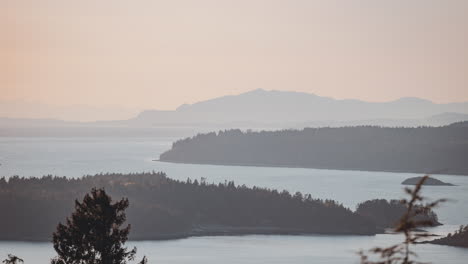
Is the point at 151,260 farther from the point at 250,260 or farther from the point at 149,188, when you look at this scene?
the point at 149,188

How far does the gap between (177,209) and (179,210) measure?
0.32 meters

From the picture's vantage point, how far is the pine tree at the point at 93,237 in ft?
79.7

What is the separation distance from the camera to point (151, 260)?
6569 cm

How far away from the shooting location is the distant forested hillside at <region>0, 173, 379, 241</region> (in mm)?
89875

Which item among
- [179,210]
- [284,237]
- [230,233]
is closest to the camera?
[284,237]

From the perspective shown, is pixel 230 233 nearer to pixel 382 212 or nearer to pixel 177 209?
pixel 177 209

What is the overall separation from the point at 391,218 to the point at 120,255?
3111 inches

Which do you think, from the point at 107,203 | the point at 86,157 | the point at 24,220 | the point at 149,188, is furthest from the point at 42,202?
the point at 86,157

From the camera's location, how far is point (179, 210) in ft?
326

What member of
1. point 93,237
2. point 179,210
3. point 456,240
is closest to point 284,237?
point 179,210

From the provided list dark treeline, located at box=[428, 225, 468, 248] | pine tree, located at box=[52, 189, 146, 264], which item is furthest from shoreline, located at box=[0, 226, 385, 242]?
pine tree, located at box=[52, 189, 146, 264]

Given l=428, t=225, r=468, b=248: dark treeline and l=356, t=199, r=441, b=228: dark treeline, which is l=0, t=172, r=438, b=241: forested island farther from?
l=428, t=225, r=468, b=248: dark treeline

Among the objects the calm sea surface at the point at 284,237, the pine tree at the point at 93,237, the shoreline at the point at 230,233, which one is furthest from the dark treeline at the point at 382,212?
the pine tree at the point at 93,237

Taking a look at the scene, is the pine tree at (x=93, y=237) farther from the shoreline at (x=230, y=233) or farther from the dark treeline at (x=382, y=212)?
the dark treeline at (x=382, y=212)
